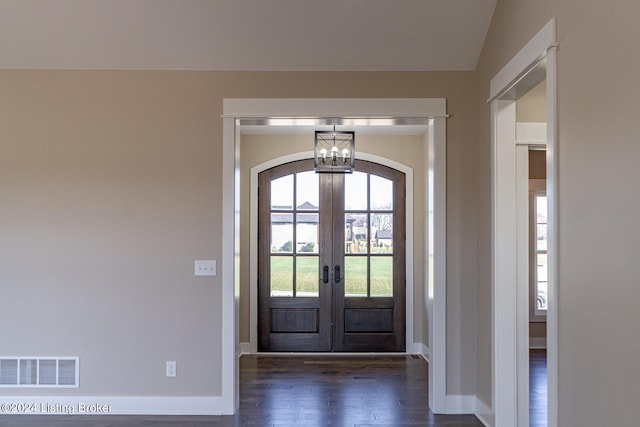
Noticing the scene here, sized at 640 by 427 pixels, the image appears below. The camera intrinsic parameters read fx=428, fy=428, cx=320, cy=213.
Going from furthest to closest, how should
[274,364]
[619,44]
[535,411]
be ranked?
[274,364]
[535,411]
[619,44]

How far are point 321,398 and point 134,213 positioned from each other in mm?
2191

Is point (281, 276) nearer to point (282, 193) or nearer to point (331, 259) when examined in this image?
point (331, 259)

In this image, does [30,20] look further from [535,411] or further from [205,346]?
[535,411]

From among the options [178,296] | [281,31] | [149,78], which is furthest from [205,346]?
[281,31]

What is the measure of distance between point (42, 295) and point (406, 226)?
12.5 ft

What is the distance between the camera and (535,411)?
3518mm

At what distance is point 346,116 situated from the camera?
11.1ft

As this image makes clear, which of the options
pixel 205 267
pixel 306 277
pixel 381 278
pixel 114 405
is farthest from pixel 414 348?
pixel 114 405

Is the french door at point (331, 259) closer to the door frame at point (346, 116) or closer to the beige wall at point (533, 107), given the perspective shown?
the door frame at point (346, 116)

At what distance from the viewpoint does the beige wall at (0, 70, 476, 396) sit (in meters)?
3.33

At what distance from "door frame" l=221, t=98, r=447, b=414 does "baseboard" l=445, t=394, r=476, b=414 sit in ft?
0.16

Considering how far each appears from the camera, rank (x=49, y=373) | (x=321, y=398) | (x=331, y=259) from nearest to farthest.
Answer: (x=49, y=373)
(x=321, y=398)
(x=331, y=259)

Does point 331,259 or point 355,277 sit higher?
point 331,259

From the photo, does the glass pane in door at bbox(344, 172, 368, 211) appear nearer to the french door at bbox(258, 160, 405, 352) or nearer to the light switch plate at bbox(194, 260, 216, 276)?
the french door at bbox(258, 160, 405, 352)
